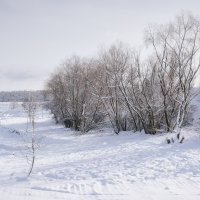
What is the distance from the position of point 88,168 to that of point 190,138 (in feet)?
38.0

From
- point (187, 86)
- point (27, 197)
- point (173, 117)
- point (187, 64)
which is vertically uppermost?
point (187, 64)

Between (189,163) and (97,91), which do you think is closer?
(189,163)

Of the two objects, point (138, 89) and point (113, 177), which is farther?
point (138, 89)

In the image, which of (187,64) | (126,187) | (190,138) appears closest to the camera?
(126,187)

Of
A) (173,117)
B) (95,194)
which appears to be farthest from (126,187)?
(173,117)

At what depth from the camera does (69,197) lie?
10281mm

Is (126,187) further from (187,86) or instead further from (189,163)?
(187,86)

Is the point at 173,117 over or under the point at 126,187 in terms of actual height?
over

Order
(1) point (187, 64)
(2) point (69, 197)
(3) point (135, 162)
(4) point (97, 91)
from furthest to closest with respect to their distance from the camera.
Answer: (4) point (97, 91) → (1) point (187, 64) → (3) point (135, 162) → (2) point (69, 197)

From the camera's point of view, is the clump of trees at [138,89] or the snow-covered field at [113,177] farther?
the clump of trees at [138,89]

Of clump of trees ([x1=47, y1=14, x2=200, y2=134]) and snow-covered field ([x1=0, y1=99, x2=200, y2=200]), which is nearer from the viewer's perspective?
snow-covered field ([x1=0, y1=99, x2=200, y2=200])

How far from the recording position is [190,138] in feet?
78.7

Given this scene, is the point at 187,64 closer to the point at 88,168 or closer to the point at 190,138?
the point at 190,138

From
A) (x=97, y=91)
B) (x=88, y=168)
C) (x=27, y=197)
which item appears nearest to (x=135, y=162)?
(x=88, y=168)
